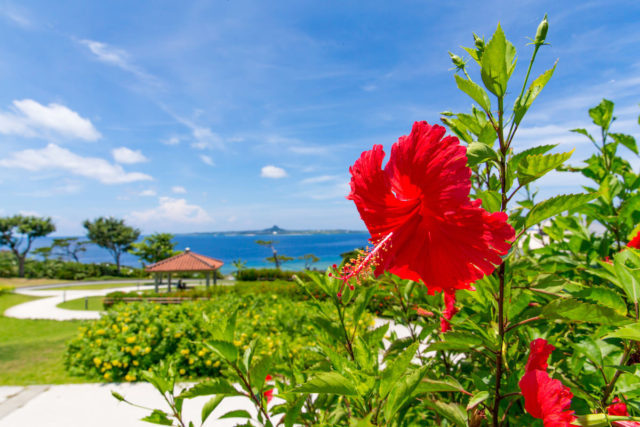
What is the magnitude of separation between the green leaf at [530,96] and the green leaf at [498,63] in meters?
0.04

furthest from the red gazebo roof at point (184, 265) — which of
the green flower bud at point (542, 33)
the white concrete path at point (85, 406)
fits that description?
the green flower bud at point (542, 33)

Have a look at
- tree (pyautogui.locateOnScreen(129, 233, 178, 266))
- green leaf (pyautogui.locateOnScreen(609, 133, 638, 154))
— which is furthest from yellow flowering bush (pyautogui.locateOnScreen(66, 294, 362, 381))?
tree (pyautogui.locateOnScreen(129, 233, 178, 266))

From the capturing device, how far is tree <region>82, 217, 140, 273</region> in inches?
1366

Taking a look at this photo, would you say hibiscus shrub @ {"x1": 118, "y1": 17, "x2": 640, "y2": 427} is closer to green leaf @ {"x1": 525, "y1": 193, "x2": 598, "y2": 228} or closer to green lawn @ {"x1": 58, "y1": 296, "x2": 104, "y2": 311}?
green leaf @ {"x1": 525, "y1": 193, "x2": 598, "y2": 228}

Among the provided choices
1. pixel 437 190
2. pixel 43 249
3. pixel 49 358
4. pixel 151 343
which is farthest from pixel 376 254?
pixel 43 249

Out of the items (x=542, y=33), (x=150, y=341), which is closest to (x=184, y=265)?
(x=150, y=341)

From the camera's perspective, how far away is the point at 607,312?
0.60 m

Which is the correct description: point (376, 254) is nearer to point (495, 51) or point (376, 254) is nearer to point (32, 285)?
point (495, 51)

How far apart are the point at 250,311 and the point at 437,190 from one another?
7.15m

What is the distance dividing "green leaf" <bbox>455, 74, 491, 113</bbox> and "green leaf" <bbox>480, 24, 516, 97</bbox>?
0.11 feet

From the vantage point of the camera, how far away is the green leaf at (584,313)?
592 mm

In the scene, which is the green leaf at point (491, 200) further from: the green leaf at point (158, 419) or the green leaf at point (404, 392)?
the green leaf at point (158, 419)

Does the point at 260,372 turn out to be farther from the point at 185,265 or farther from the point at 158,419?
the point at 185,265

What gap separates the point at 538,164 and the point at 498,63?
194mm
